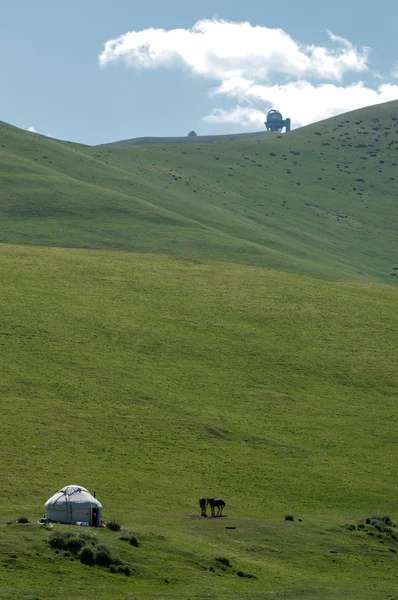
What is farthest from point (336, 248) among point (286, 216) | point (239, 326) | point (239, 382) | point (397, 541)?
point (397, 541)

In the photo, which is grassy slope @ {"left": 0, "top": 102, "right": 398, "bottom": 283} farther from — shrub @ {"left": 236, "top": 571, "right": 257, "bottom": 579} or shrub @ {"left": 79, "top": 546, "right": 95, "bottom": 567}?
shrub @ {"left": 79, "top": 546, "right": 95, "bottom": 567}

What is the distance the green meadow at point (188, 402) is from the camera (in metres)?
42.9

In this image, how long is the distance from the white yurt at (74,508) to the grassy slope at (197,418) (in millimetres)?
2323

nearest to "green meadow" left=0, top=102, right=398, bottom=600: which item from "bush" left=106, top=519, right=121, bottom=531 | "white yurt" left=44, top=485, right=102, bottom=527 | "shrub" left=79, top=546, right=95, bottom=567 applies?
"shrub" left=79, top=546, right=95, bottom=567

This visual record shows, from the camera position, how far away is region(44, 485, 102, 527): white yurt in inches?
1809

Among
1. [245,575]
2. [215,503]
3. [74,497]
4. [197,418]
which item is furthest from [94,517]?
[197,418]

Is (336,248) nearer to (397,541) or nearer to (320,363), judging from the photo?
(320,363)

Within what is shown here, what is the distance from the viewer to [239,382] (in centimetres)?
8475

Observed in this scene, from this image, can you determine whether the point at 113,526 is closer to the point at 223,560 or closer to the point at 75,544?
the point at 75,544

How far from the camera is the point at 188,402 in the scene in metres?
78.3

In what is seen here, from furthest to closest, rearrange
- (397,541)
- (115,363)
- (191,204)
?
(191,204) → (115,363) → (397,541)

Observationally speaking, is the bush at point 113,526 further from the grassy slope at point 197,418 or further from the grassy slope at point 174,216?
the grassy slope at point 174,216

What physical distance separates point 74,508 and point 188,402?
32.7 m

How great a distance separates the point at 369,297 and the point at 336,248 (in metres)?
52.8
